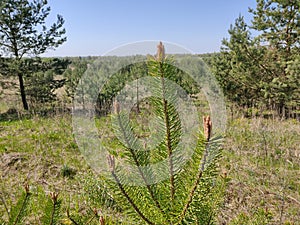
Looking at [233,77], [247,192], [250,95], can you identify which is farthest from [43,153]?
[250,95]

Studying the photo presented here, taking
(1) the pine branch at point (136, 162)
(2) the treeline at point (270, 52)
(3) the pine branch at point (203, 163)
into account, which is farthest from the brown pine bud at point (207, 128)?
(2) the treeline at point (270, 52)

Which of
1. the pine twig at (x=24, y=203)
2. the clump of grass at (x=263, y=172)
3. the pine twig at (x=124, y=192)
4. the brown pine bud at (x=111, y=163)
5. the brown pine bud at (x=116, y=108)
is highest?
the brown pine bud at (x=116, y=108)

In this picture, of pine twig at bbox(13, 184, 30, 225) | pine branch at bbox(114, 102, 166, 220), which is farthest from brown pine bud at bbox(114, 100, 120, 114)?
pine twig at bbox(13, 184, 30, 225)

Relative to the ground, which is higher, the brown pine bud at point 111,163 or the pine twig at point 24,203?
the brown pine bud at point 111,163

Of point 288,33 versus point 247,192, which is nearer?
point 247,192

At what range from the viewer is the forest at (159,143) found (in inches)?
22.8

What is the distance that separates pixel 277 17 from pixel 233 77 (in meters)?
2.66

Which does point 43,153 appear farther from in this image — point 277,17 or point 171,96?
point 277,17

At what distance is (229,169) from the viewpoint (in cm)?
388

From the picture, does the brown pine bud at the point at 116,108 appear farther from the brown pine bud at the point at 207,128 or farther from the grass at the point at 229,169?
the grass at the point at 229,169

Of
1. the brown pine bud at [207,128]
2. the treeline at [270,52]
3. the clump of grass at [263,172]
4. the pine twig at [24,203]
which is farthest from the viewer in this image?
the treeline at [270,52]

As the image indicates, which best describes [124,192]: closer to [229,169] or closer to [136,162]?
[136,162]

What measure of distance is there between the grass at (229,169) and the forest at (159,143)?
2 cm

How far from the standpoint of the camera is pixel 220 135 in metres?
0.48
